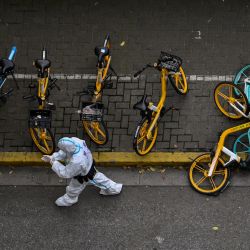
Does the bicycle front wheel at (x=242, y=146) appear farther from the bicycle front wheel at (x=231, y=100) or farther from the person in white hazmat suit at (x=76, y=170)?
the person in white hazmat suit at (x=76, y=170)

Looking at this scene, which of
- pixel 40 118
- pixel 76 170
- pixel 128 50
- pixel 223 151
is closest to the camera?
pixel 76 170

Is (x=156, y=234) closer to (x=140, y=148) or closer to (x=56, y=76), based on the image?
(x=140, y=148)

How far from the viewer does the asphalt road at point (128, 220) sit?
25.7ft

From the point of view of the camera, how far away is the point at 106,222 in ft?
26.4

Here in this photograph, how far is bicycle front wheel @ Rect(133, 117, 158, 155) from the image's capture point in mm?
8266

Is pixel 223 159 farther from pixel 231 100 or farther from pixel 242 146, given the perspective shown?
pixel 231 100

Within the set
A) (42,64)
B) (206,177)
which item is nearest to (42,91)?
(42,64)

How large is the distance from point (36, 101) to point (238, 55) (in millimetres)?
3965

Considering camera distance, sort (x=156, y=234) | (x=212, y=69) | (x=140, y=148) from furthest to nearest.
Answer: (x=212, y=69), (x=140, y=148), (x=156, y=234)

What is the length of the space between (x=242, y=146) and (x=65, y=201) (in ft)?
10.6

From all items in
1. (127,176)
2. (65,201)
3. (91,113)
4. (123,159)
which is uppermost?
(91,113)

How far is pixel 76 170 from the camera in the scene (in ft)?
23.7

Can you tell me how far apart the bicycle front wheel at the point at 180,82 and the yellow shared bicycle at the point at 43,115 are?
212 centimetres

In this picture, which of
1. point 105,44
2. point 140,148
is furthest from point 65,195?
point 105,44
